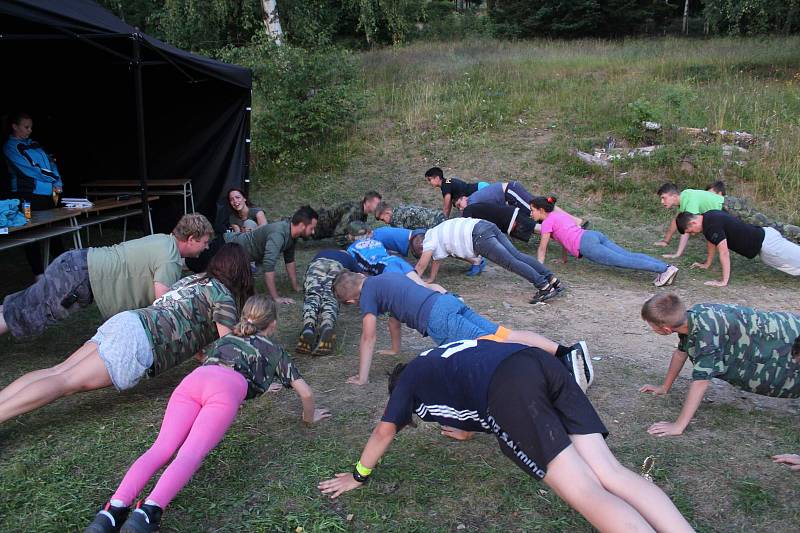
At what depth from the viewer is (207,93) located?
833 cm

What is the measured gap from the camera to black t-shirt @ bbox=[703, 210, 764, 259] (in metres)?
6.39

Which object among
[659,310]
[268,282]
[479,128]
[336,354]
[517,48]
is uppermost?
[517,48]

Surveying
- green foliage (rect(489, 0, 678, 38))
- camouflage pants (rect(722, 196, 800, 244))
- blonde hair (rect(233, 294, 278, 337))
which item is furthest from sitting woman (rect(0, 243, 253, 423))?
green foliage (rect(489, 0, 678, 38))

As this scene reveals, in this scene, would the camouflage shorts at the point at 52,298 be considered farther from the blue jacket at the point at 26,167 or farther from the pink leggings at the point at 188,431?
the blue jacket at the point at 26,167

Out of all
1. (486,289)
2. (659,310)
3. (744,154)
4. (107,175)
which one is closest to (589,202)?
(744,154)

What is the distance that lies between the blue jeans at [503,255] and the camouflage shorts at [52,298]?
3571mm

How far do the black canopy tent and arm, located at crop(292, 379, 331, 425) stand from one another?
4386mm

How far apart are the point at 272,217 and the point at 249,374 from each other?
22.2 feet

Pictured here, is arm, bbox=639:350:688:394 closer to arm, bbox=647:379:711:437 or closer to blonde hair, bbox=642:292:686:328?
arm, bbox=647:379:711:437

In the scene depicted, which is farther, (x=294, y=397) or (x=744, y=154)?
(x=744, y=154)

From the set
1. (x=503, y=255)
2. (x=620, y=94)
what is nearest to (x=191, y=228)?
(x=503, y=255)

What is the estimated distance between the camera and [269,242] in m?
5.97

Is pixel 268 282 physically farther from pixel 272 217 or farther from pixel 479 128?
pixel 479 128

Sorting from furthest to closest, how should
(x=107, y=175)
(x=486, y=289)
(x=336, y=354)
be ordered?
(x=107, y=175) → (x=486, y=289) → (x=336, y=354)
